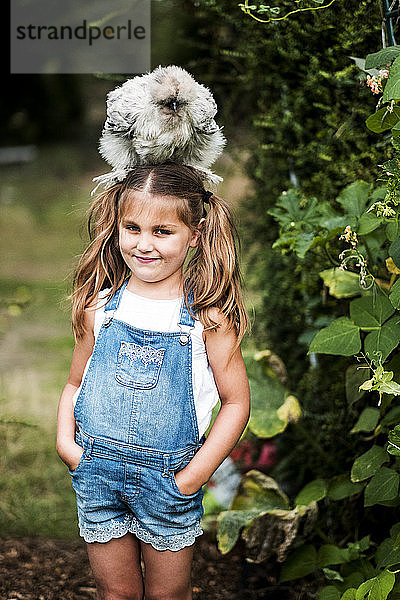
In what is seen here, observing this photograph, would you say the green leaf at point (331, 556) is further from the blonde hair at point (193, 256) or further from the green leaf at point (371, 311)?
the blonde hair at point (193, 256)

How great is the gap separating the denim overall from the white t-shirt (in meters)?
0.02

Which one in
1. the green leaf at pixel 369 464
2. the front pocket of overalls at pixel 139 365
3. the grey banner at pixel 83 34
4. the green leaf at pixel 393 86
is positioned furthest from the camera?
the grey banner at pixel 83 34

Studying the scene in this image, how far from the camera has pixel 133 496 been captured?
1793 millimetres

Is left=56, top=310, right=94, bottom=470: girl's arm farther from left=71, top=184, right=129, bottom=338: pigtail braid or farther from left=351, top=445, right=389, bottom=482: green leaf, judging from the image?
left=351, top=445, right=389, bottom=482: green leaf

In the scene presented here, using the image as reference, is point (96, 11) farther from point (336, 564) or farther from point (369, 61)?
point (336, 564)

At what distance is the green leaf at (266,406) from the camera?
8.58ft

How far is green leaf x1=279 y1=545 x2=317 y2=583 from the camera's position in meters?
2.42

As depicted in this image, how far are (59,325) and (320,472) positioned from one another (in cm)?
298

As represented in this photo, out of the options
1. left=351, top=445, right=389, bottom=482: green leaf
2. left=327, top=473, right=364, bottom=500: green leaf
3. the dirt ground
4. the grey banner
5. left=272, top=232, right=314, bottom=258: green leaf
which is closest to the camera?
left=351, top=445, right=389, bottom=482: green leaf

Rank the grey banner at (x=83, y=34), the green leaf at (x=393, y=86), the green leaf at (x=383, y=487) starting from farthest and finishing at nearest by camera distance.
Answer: the grey banner at (x=83, y=34) < the green leaf at (x=383, y=487) < the green leaf at (x=393, y=86)

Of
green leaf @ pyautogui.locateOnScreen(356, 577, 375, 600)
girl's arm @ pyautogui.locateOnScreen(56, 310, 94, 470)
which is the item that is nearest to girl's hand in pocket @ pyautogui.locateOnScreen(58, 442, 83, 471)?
girl's arm @ pyautogui.locateOnScreen(56, 310, 94, 470)

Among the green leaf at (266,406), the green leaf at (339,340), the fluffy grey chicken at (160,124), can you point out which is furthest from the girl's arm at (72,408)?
the green leaf at (266,406)

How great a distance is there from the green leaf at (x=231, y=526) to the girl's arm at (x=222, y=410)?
74 centimetres

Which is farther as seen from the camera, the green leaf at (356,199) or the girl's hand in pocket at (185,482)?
the green leaf at (356,199)
